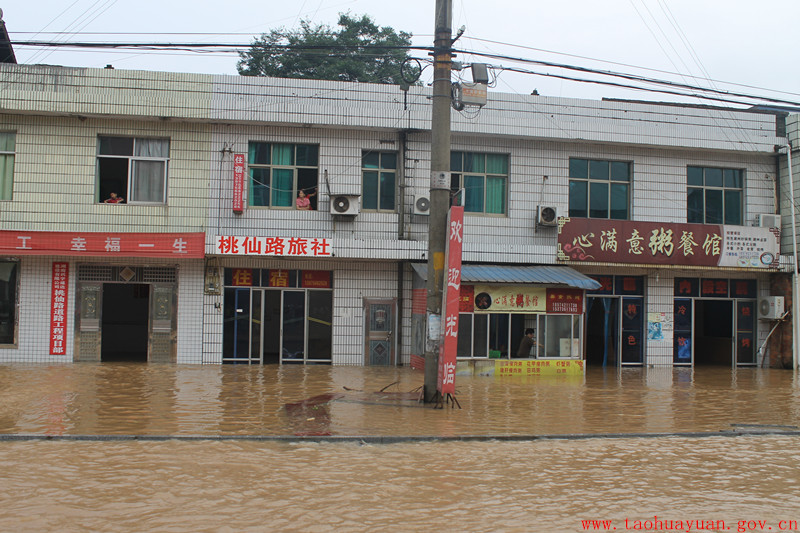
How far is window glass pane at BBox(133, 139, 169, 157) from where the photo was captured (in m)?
18.7

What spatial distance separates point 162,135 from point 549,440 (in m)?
13.5

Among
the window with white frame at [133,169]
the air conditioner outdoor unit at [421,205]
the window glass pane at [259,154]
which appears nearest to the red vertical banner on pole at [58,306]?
the window with white frame at [133,169]

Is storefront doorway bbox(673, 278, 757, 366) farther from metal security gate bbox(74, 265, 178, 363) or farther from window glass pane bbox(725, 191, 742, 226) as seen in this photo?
metal security gate bbox(74, 265, 178, 363)

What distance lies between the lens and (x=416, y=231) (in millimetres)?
19188

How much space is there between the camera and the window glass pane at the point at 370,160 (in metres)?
19.3

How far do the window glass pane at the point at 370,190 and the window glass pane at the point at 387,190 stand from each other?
0.19m

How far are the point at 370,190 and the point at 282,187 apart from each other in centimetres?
236

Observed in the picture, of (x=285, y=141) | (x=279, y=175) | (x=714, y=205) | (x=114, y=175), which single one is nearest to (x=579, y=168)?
(x=714, y=205)

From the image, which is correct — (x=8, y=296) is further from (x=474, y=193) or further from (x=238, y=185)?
(x=474, y=193)

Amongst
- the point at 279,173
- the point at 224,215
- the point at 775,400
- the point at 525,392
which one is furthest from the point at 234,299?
the point at 775,400

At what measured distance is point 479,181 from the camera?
19.8 meters

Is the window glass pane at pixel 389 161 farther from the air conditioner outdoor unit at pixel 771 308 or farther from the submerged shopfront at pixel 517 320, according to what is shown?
the air conditioner outdoor unit at pixel 771 308

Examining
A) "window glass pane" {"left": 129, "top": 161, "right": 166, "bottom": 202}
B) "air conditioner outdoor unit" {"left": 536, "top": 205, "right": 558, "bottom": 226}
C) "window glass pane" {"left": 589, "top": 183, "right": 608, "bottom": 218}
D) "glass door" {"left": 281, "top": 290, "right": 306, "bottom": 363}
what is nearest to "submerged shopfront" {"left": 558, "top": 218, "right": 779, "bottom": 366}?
"air conditioner outdoor unit" {"left": 536, "top": 205, "right": 558, "bottom": 226}

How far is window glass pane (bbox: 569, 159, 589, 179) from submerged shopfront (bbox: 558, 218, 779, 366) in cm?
155
